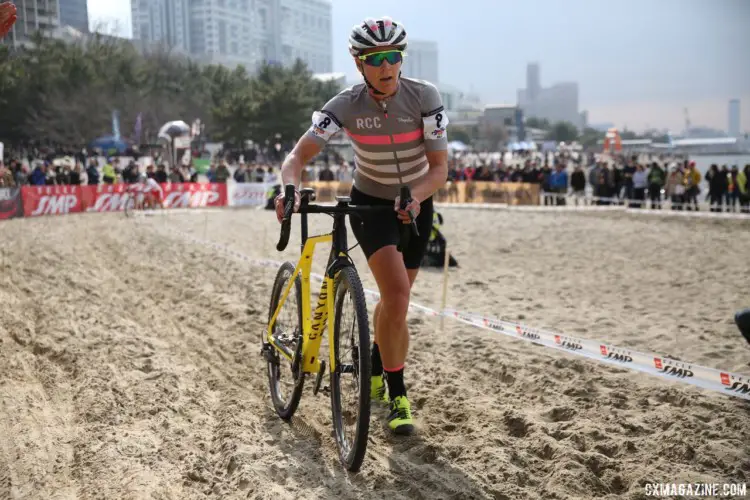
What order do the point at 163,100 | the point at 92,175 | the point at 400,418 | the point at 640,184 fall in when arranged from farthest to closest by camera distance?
the point at 163,100 < the point at 92,175 < the point at 640,184 < the point at 400,418

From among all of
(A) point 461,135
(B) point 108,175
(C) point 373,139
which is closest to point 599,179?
(B) point 108,175

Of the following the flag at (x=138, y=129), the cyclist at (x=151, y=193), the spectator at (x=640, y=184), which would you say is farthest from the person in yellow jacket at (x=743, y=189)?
the flag at (x=138, y=129)

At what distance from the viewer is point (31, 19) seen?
287 inches

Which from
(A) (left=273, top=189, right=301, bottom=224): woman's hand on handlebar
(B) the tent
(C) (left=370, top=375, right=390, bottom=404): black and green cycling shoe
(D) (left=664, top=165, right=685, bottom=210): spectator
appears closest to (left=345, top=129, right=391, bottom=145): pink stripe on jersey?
(A) (left=273, top=189, right=301, bottom=224): woman's hand on handlebar

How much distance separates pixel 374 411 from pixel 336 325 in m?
1.05

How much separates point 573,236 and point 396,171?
12.1m

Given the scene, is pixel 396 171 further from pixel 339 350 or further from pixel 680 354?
pixel 680 354

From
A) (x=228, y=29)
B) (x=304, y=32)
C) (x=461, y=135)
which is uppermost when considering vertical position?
(x=304, y=32)

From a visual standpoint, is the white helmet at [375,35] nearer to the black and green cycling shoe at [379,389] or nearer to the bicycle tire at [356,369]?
the bicycle tire at [356,369]

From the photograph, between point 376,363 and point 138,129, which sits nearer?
point 376,363

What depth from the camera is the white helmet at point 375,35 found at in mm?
4273

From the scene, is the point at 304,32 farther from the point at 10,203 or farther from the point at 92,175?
the point at 10,203

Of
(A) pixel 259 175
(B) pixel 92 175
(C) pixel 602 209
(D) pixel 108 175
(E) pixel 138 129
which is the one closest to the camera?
(C) pixel 602 209

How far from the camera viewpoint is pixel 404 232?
415 cm
